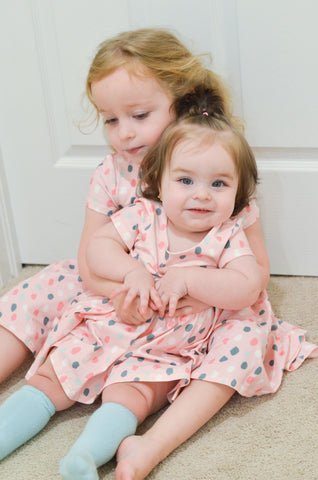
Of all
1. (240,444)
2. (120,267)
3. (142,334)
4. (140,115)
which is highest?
(140,115)

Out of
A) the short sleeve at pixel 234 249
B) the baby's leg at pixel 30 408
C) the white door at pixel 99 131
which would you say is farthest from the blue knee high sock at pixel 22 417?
the white door at pixel 99 131

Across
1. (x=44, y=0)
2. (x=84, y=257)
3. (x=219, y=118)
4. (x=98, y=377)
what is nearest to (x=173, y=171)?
(x=219, y=118)

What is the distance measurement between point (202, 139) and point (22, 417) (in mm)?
529

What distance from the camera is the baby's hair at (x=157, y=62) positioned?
110 cm

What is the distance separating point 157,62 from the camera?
1.11 meters

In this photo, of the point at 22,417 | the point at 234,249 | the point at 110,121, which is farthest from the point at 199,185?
the point at 22,417

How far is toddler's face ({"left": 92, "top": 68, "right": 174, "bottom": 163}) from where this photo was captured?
3.59 ft

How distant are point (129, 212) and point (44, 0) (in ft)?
1.73

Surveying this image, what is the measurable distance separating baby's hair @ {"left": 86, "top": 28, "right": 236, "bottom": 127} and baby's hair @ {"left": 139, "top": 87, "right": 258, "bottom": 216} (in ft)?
0.07

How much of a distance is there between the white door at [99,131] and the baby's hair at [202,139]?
18cm

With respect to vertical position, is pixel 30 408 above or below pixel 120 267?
below

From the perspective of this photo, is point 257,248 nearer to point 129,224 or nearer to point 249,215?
point 249,215

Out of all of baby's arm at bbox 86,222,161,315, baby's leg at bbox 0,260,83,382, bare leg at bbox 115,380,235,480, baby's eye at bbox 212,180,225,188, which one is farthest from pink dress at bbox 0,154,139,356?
bare leg at bbox 115,380,235,480

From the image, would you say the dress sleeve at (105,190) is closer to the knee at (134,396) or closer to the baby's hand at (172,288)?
the baby's hand at (172,288)
